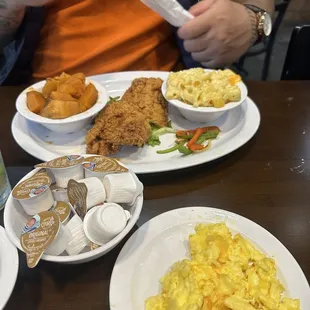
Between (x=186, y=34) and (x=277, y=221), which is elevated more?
(x=186, y=34)

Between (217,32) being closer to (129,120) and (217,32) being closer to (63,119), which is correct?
(129,120)

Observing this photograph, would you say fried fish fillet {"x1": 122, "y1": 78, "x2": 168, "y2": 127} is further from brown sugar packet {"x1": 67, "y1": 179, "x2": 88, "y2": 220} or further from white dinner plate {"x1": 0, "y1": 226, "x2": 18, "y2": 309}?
white dinner plate {"x1": 0, "y1": 226, "x2": 18, "y2": 309}

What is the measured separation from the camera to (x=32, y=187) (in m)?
0.89

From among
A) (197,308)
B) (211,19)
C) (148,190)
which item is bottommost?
(148,190)

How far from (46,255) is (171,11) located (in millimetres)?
1012

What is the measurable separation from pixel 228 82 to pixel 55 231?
87 cm

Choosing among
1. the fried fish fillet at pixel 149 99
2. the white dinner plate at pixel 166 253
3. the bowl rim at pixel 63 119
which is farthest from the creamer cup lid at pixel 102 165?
the fried fish fillet at pixel 149 99

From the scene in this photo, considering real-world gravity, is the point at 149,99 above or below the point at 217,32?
below

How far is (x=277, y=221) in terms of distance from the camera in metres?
1.03

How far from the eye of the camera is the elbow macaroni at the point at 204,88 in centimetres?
134

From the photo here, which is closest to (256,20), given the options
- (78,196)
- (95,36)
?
(95,36)

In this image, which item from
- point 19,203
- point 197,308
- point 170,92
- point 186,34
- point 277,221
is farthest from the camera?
point 186,34

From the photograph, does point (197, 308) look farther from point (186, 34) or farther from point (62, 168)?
point (186, 34)

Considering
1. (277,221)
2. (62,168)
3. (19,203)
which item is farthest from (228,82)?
(19,203)
